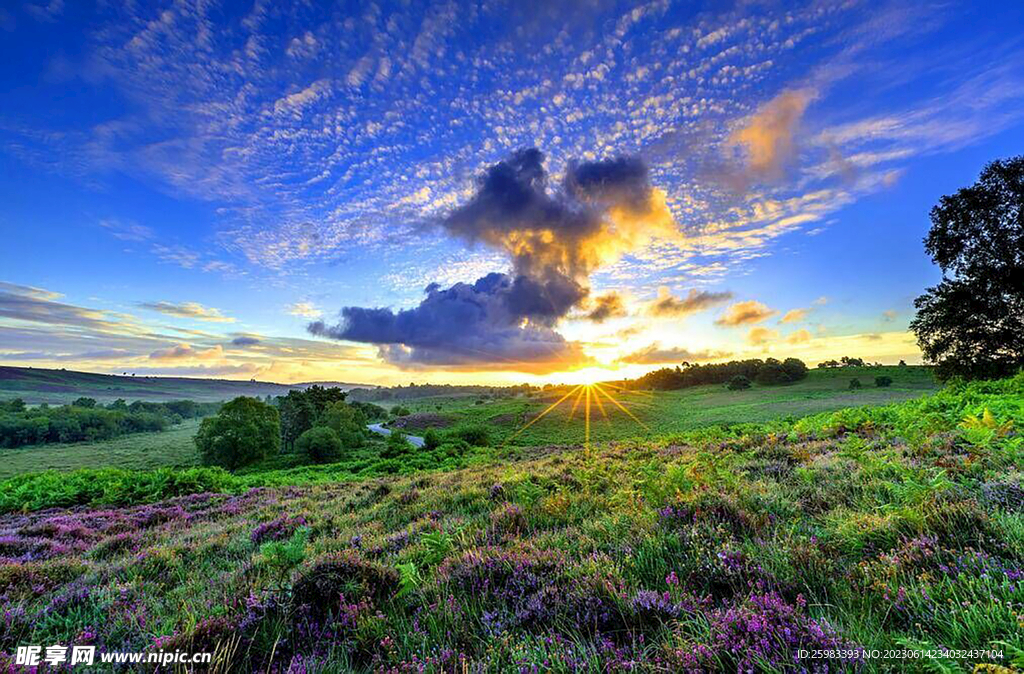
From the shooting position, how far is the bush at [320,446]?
60.1m

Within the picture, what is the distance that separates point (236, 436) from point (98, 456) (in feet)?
152

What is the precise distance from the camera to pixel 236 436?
5503 cm

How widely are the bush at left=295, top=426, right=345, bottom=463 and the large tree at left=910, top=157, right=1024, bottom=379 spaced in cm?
6744

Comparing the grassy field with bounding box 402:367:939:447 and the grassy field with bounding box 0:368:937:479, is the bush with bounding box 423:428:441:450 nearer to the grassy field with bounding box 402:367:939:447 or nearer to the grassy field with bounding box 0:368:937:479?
the grassy field with bounding box 0:368:937:479

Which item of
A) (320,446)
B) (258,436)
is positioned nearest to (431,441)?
(320,446)

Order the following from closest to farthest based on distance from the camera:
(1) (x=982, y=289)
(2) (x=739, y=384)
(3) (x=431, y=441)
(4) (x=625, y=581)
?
(4) (x=625, y=581)
(1) (x=982, y=289)
(3) (x=431, y=441)
(2) (x=739, y=384)

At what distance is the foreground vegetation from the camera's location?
9.15 ft

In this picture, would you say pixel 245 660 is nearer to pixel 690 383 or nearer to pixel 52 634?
pixel 52 634

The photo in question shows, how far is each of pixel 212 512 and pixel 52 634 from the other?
11.2 meters

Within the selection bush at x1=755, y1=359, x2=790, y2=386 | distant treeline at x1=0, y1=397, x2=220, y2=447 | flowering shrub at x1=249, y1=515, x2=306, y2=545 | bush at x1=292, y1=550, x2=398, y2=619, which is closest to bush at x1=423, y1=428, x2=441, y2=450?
flowering shrub at x1=249, y1=515, x2=306, y2=545

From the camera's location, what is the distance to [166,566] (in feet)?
22.9

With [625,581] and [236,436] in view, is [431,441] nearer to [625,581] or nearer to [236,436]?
[236,436]

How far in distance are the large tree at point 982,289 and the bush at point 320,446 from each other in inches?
2655

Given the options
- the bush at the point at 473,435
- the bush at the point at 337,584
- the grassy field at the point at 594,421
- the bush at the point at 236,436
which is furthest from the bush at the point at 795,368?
the bush at the point at 337,584
